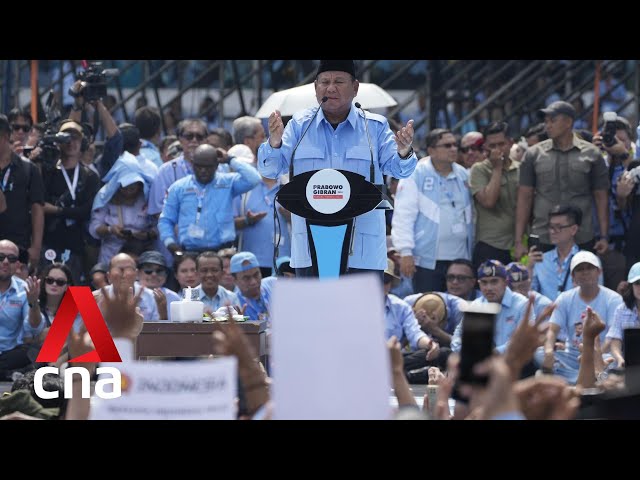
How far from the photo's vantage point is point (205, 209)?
10500mm

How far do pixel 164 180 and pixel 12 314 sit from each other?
5.81 ft

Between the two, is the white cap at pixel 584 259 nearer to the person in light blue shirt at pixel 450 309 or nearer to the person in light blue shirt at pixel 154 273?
the person in light blue shirt at pixel 450 309

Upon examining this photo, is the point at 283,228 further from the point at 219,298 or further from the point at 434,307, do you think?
the point at 434,307

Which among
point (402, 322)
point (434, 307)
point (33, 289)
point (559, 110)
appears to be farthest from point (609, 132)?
point (33, 289)

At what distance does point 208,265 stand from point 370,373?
Answer: 6331 mm

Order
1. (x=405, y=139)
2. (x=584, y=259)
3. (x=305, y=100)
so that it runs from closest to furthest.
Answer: (x=405, y=139) → (x=584, y=259) → (x=305, y=100)

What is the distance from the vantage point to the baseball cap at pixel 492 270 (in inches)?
380

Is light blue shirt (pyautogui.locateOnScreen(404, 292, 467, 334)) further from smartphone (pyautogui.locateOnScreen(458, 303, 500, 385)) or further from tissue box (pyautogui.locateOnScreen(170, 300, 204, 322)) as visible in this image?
smartphone (pyautogui.locateOnScreen(458, 303, 500, 385))

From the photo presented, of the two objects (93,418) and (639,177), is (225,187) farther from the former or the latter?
(93,418)

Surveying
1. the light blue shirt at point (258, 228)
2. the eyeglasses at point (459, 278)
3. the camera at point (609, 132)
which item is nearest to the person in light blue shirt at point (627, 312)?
the eyeglasses at point (459, 278)

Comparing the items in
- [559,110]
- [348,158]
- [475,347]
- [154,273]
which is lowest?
[475,347]

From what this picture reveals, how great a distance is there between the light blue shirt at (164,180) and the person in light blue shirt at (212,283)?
1.15m
